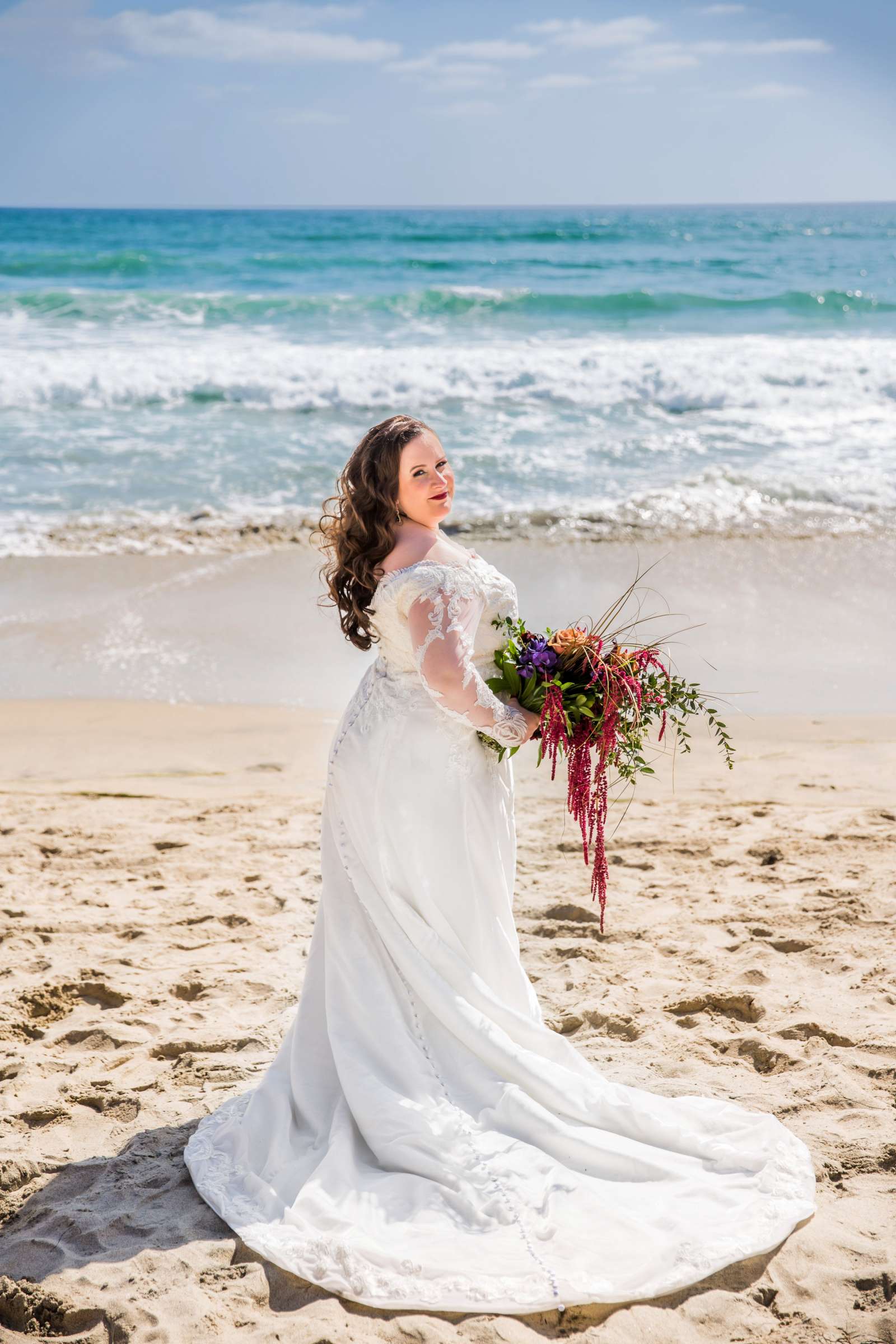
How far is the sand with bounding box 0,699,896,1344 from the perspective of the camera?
109 inches

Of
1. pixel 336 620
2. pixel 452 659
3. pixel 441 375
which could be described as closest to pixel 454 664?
pixel 452 659

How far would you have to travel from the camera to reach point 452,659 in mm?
3023

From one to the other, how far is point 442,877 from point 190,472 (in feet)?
31.8

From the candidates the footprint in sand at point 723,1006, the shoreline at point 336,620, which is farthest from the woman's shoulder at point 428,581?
the shoreline at point 336,620

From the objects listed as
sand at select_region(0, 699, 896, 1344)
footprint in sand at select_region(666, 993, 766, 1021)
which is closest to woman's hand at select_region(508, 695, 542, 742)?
sand at select_region(0, 699, 896, 1344)

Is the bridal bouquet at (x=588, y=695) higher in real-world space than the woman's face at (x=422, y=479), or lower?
lower

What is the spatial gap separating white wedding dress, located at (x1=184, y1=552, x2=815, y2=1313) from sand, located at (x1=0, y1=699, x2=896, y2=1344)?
113 mm

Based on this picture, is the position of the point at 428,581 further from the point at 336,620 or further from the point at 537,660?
the point at 336,620

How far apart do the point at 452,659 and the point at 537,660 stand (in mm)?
274

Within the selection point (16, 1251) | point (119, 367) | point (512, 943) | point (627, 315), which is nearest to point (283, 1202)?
point (16, 1251)

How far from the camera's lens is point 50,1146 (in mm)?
3500

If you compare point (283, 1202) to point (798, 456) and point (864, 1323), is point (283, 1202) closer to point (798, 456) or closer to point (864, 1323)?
point (864, 1323)

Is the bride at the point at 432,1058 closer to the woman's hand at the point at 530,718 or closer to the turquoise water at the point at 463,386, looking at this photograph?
the woman's hand at the point at 530,718

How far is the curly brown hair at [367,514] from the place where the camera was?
316cm
